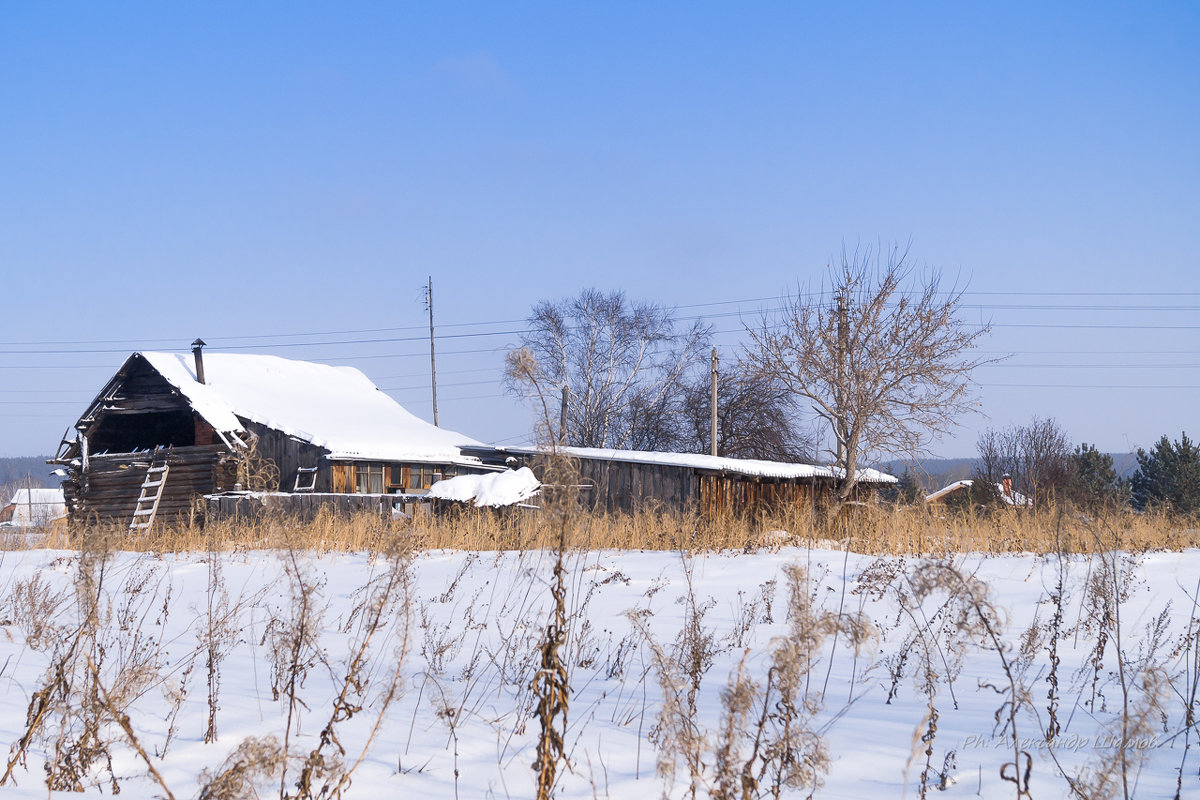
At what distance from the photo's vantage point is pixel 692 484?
60.7ft

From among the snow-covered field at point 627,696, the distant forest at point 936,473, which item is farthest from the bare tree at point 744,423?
the snow-covered field at point 627,696

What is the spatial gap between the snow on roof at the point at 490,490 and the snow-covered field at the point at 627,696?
8.49 meters

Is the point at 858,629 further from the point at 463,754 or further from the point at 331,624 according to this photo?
the point at 331,624

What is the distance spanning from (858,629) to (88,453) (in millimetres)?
25256

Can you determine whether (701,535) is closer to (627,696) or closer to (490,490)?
(490,490)

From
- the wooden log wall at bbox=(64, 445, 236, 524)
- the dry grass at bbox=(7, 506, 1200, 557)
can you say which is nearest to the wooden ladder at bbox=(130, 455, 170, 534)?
the wooden log wall at bbox=(64, 445, 236, 524)

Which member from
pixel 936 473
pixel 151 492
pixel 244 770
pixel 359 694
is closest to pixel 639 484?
pixel 151 492

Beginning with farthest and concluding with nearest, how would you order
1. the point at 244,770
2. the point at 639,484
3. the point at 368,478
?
the point at 368,478, the point at 639,484, the point at 244,770

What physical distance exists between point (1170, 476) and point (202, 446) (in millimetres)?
31172

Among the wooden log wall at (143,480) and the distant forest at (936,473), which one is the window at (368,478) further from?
the distant forest at (936,473)

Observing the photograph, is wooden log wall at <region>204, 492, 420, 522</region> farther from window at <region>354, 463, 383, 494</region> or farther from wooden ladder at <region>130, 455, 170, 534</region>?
window at <region>354, 463, 383, 494</region>

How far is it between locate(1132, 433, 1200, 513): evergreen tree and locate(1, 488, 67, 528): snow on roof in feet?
99.1

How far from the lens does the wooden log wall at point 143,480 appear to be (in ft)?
71.7

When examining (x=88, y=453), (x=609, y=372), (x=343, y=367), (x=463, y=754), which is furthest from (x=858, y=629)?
(x=609, y=372)
